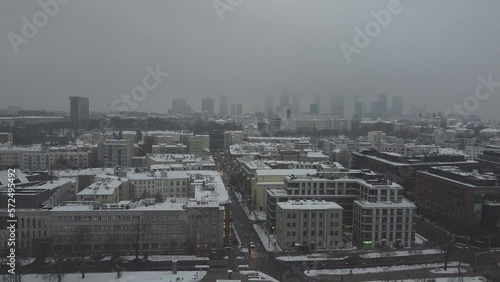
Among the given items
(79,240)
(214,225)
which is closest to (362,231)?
(214,225)

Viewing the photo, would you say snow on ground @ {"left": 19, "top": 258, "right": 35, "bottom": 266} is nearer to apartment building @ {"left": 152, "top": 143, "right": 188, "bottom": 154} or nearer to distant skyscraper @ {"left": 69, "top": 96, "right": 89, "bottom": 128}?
apartment building @ {"left": 152, "top": 143, "right": 188, "bottom": 154}

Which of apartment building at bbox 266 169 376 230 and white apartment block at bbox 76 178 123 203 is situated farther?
apartment building at bbox 266 169 376 230

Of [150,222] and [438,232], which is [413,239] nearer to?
[438,232]

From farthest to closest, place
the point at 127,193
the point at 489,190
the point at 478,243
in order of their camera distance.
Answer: the point at 127,193 → the point at 489,190 → the point at 478,243

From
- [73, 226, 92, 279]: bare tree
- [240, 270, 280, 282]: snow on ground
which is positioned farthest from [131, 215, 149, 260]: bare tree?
[240, 270, 280, 282]: snow on ground

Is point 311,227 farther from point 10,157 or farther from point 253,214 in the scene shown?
point 10,157
